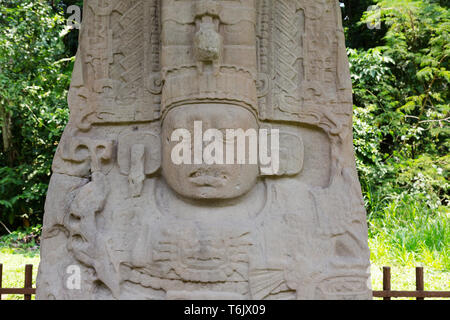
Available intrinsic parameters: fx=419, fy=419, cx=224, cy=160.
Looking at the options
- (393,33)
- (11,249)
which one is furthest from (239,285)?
(393,33)

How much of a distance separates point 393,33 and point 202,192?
17.9ft

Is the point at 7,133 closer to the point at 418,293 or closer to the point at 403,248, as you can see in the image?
the point at 403,248

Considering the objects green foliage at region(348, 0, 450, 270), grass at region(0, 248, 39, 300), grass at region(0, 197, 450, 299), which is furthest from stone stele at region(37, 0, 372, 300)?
green foliage at region(348, 0, 450, 270)

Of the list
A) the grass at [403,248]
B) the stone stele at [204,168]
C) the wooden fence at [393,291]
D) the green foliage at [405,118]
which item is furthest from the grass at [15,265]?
the green foliage at [405,118]

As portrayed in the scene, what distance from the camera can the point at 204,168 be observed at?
254 centimetres

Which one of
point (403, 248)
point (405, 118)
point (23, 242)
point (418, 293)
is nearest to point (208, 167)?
point (418, 293)

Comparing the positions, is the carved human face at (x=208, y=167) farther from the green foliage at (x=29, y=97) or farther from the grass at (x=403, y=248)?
the green foliage at (x=29, y=97)

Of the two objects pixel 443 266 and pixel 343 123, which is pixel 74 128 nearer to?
pixel 343 123

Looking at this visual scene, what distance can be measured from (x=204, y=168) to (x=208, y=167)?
0.03 meters

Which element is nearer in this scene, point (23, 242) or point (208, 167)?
point (208, 167)

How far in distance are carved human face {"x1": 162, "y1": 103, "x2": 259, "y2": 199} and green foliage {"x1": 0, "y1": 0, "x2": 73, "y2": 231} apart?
367cm

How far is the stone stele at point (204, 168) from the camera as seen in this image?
2504mm

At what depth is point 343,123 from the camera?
275 centimetres
